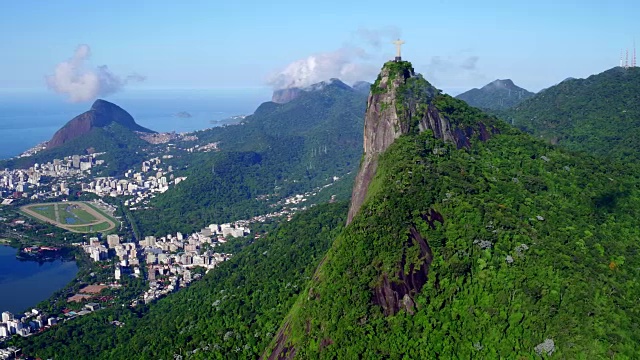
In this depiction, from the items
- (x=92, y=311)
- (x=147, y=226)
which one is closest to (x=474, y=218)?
(x=92, y=311)

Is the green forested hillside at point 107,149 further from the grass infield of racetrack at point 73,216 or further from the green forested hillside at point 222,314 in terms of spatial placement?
the green forested hillside at point 222,314

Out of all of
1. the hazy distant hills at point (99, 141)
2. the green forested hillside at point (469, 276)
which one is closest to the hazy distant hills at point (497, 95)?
the hazy distant hills at point (99, 141)

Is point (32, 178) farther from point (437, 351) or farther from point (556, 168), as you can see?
point (437, 351)

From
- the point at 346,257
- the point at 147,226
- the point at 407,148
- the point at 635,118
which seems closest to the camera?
the point at 346,257

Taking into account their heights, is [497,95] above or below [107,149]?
above

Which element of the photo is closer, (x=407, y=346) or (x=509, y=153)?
(x=407, y=346)

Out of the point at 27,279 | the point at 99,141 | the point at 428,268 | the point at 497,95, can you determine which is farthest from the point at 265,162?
the point at 428,268

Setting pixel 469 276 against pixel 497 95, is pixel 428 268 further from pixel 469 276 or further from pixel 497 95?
pixel 497 95

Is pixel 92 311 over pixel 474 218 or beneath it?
beneath
